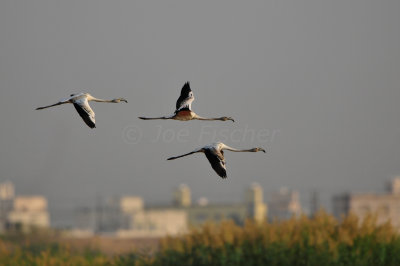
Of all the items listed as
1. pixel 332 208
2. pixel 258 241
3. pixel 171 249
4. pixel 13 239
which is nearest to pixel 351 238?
pixel 258 241

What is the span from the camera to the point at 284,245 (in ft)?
112

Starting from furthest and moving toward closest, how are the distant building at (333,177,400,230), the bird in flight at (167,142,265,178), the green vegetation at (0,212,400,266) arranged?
1. the distant building at (333,177,400,230)
2. the green vegetation at (0,212,400,266)
3. the bird in flight at (167,142,265,178)

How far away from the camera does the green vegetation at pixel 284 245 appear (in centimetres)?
3353

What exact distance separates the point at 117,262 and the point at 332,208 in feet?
470

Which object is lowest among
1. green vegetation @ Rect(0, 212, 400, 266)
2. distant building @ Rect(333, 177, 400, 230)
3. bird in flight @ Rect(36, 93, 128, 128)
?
green vegetation @ Rect(0, 212, 400, 266)

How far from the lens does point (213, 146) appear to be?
16.8 metres

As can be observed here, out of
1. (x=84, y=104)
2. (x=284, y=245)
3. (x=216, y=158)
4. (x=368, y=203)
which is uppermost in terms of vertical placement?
(x=368, y=203)

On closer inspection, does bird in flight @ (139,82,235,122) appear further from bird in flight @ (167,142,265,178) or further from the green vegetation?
the green vegetation

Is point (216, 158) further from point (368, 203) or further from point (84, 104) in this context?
point (368, 203)

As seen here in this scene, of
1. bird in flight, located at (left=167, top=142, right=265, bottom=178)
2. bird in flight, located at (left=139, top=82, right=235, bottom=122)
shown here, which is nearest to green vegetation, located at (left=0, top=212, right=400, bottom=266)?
bird in flight, located at (left=139, top=82, right=235, bottom=122)

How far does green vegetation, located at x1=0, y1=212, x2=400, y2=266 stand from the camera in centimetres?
3353

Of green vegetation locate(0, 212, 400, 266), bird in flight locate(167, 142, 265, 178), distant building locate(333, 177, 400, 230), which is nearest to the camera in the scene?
bird in flight locate(167, 142, 265, 178)

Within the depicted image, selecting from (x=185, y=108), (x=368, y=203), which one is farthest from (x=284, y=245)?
(x=368, y=203)

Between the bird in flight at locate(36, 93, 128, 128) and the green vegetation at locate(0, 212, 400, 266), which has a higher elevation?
the bird in flight at locate(36, 93, 128, 128)
